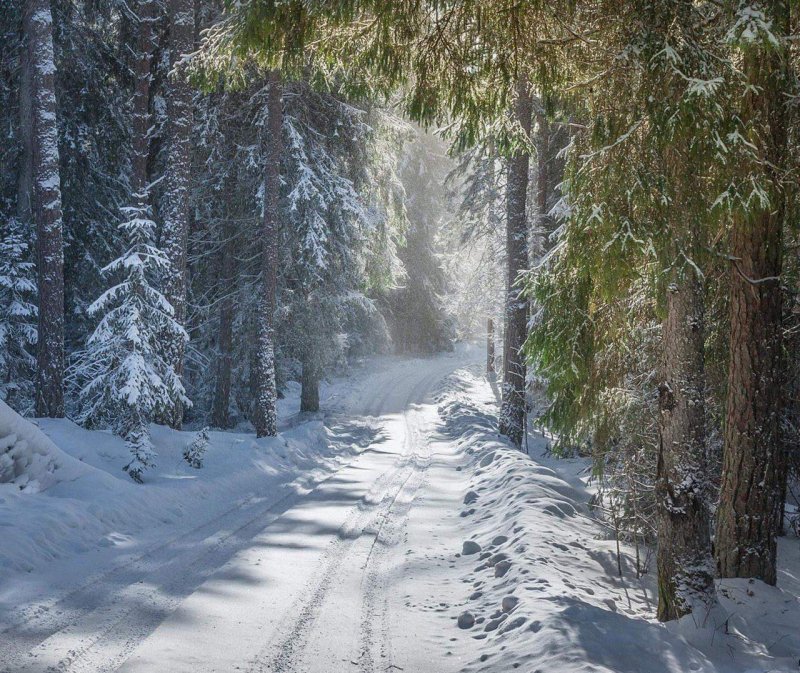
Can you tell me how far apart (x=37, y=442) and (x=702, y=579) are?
27.5ft

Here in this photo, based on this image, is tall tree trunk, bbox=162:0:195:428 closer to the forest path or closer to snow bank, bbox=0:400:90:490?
snow bank, bbox=0:400:90:490

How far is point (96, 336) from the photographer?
10625 millimetres

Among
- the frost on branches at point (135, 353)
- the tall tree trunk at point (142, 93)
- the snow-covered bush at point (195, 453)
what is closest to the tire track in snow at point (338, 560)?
the snow-covered bush at point (195, 453)

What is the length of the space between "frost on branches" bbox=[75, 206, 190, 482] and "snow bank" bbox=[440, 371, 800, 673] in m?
5.72

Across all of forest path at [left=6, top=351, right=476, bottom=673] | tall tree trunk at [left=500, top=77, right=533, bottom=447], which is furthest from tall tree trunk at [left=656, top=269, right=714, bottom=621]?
tall tree trunk at [left=500, top=77, right=533, bottom=447]

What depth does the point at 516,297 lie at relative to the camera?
14609mm

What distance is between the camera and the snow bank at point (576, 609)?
16.1 feet

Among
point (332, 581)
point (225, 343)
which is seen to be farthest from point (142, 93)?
point (332, 581)

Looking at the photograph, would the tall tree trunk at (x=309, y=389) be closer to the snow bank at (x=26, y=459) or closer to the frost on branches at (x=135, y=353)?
the frost on branches at (x=135, y=353)

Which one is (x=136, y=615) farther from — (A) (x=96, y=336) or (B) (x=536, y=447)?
(B) (x=536, y=447)

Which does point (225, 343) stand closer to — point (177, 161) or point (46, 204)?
point (177, 161)

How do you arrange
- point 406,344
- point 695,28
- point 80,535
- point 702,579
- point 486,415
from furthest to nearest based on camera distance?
1. point 406,344
2. point 486,415
3. point 80,535
4. point 702,579
5. point 695,28

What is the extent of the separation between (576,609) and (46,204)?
485 inches

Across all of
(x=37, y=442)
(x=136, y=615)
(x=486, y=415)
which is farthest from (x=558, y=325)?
(x=486, y=415)
